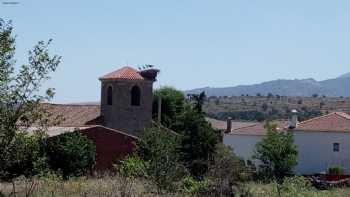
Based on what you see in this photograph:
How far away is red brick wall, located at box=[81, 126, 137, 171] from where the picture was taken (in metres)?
47.3

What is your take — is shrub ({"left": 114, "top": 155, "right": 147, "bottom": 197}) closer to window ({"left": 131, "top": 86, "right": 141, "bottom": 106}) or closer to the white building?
window ({"left": 131, "top": 86, "right": 141, "bottom": 106})

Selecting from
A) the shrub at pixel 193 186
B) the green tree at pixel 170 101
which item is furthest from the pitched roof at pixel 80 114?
the shrub at pixel 193 186

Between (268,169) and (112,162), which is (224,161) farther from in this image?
(268,169)

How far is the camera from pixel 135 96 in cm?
6056

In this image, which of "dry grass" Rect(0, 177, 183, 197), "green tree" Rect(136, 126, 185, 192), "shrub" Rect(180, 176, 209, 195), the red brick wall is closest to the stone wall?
the red brick wall

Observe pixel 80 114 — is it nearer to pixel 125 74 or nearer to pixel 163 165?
pixel 125 74

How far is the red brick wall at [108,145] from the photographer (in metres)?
47.3

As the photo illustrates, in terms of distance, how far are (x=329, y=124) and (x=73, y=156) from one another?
33866 mm

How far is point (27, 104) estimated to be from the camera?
16.6 metres

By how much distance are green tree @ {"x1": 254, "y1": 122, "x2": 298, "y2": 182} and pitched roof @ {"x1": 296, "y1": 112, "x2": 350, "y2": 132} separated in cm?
870

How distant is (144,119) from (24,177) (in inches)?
1513

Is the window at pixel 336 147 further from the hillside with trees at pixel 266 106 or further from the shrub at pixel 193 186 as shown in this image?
the hillside with trees at pixel 266 106

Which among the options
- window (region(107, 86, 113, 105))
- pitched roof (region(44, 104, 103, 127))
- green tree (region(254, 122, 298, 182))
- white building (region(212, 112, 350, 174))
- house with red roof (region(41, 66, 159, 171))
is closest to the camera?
green tree (region(254, 122, 298, 182))

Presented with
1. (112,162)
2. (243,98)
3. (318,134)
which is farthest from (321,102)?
(112,162)
